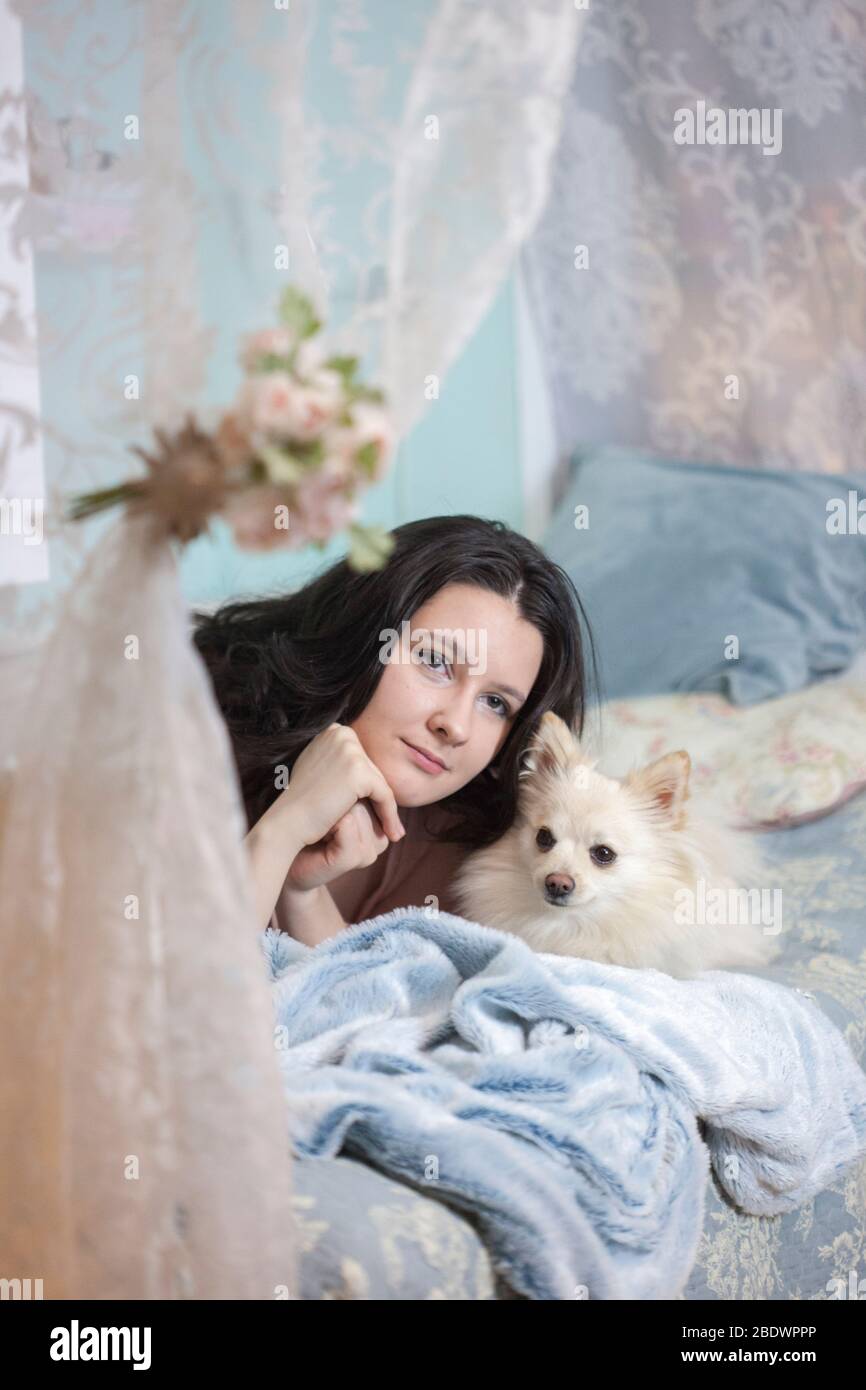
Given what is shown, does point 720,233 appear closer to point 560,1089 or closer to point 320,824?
point 320,824

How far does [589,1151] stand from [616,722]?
138 centimetres

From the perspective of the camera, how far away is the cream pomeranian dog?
5.53 ft

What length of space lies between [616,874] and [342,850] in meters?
0.37

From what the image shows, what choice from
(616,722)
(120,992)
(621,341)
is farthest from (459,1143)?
(621,341)

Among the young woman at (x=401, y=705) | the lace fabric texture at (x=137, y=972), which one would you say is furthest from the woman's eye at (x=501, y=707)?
the lace fabric texture at (x=137, y=972)

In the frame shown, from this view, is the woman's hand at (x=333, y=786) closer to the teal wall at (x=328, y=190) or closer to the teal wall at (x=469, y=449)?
the teal wall at (x=328, y=190)

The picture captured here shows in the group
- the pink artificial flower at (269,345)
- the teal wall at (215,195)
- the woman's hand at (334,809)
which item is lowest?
the woman's hand at (334,809)

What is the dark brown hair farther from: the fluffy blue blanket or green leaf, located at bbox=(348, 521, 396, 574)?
green leaf, located at bbox=(348, 521, 396, 574)

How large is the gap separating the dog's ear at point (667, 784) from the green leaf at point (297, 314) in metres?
0.97

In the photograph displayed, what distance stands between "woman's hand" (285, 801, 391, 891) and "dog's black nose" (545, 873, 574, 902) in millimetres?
248

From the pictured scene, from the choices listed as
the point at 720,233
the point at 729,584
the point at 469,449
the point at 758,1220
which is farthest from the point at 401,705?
the point at 720,233

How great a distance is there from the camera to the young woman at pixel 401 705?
1.77 m

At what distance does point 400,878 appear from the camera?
82.0 inches

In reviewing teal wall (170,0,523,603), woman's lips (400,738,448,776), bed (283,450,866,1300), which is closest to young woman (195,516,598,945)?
woman's lips (400,738,448,776)
